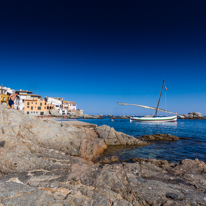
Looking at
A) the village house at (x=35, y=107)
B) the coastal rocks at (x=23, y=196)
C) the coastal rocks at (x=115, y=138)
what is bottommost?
the coastal rocks at (x=115, y=138)

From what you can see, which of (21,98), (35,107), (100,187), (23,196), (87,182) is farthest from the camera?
(21,98)

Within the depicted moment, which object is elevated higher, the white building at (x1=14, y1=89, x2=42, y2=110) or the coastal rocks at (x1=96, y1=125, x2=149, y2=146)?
the white building at (x1=14, y1=89, x2=42, y2=110)

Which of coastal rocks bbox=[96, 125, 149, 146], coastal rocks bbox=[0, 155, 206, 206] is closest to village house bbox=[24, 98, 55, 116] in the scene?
coastal rocks bbox=[96, 125, 149, 146]

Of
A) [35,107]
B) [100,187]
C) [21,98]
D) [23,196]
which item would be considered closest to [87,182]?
[100,187]

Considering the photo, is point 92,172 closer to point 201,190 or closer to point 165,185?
point 165,185

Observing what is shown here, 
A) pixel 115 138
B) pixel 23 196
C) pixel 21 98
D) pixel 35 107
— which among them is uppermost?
pixel 21 98

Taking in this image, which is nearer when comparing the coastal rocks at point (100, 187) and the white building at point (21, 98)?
the coastal rocks at point (100, 187)

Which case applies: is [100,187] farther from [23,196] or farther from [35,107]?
[35,107]

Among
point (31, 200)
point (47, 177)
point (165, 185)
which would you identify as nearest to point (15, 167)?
point (47, 177)

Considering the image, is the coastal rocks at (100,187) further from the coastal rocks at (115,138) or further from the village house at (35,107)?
the village house at (35,107)

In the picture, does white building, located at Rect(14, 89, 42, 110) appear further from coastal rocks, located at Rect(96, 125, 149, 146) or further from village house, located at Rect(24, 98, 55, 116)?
coastal rocks, located at Rect(96, 125, 149, 146)

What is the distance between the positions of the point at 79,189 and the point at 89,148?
21.1 ft

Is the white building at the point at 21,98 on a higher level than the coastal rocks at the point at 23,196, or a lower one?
higher

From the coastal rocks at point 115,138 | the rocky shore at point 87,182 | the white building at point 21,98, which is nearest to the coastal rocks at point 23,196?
the rocky shore at point 87,182
